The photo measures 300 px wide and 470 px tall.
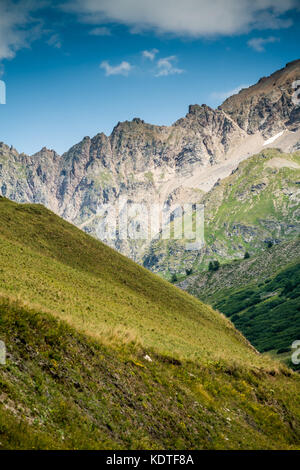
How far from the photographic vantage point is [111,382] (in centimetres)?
2203

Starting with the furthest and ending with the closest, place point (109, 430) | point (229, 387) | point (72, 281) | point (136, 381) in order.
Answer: point (72, 281), point (229, 387), point (136, 381), point (109, 430)

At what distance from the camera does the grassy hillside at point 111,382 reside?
1678 centimetres

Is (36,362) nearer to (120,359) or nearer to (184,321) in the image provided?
(120,359)

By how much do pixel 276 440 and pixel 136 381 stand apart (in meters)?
11.9

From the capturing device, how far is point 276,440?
1078 inches

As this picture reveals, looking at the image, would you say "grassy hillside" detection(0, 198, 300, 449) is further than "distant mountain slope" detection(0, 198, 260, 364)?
No

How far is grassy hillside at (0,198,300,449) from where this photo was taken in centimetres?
1678

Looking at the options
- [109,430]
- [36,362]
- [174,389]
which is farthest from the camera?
[174,389]

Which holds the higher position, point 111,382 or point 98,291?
point 98,291

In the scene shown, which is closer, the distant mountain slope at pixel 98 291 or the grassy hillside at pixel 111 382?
the grassy hillside at pixel 111 382

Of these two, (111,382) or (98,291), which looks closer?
(111,382)

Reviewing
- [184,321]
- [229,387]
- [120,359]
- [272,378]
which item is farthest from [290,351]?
[120,359]

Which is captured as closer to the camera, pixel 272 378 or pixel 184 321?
pixel 272 378
